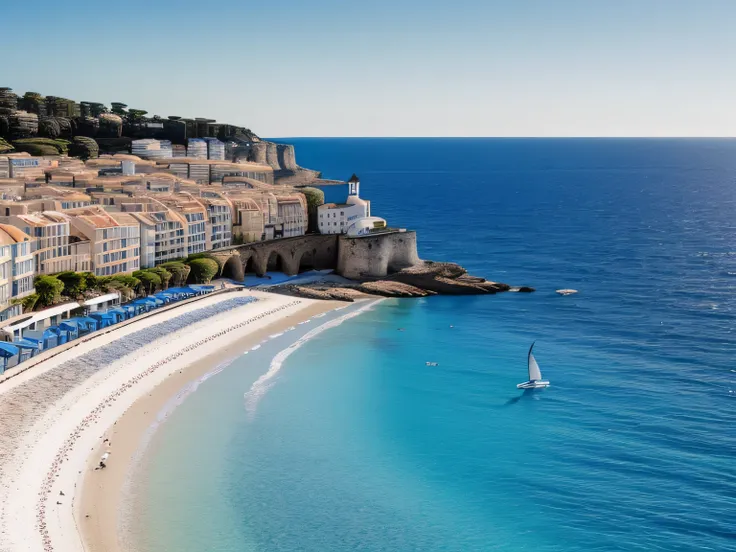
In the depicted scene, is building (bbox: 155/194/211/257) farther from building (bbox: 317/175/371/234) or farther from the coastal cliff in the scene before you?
building (bbox: 317/175/371/234)

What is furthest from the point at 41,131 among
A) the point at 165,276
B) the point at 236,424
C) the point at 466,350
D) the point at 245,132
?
the point at 236,424

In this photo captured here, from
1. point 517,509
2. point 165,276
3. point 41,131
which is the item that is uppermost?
point 41,131

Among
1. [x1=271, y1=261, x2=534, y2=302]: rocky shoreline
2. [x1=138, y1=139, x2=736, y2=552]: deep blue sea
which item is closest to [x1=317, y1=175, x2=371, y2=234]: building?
[x1=271, y1=261, x2=534, y2=302]: rocky shoreline

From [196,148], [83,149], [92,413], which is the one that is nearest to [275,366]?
[92,413]

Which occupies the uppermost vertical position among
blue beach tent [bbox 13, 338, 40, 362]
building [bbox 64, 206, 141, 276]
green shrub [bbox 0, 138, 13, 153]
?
green shrub [bbox 0, 138, 13, 153]

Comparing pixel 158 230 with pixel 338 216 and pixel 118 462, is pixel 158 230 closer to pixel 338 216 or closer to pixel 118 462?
pixel 338 216

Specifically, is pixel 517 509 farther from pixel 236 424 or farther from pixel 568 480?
pixel 236 424

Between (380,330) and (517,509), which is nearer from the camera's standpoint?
(517,509)
